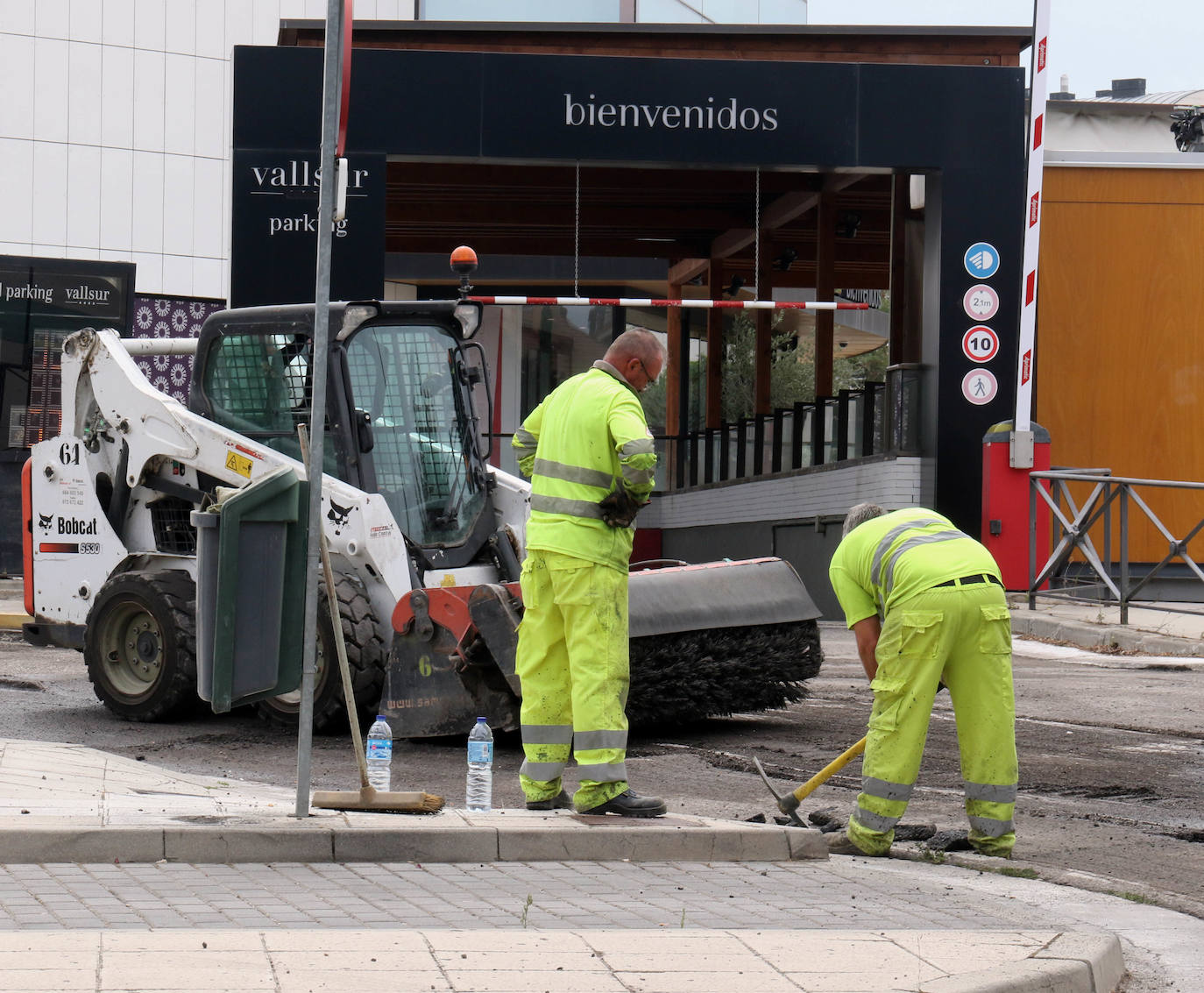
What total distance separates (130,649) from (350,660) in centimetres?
210

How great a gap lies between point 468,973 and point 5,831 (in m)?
2.11

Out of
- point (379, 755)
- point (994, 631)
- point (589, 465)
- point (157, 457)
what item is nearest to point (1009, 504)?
point (157, 457)

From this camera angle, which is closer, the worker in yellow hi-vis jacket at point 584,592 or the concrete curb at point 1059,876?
the concrete curb at point 1059,876

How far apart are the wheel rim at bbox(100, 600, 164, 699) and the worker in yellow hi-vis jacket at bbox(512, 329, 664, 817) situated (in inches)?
174

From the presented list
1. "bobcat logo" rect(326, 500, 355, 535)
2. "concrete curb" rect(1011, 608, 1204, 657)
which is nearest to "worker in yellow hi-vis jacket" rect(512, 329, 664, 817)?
"bobcat logo" rect(326, 500, 355, 535)

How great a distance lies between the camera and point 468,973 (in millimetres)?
4410

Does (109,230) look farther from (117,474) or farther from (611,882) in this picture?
(611,882)

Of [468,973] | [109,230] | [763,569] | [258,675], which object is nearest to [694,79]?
→ [763,569]

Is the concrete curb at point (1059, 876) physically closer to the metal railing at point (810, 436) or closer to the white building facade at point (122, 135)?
the metal railing at point (810, 436)

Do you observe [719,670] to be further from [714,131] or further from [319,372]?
[714,131]

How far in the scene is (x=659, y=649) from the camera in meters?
9.69

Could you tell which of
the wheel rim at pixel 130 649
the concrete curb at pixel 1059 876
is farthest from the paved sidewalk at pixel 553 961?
the wheel rim at pixel 130 649

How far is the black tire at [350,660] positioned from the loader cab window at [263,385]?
1.28 metres

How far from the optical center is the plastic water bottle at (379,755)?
722 cm
